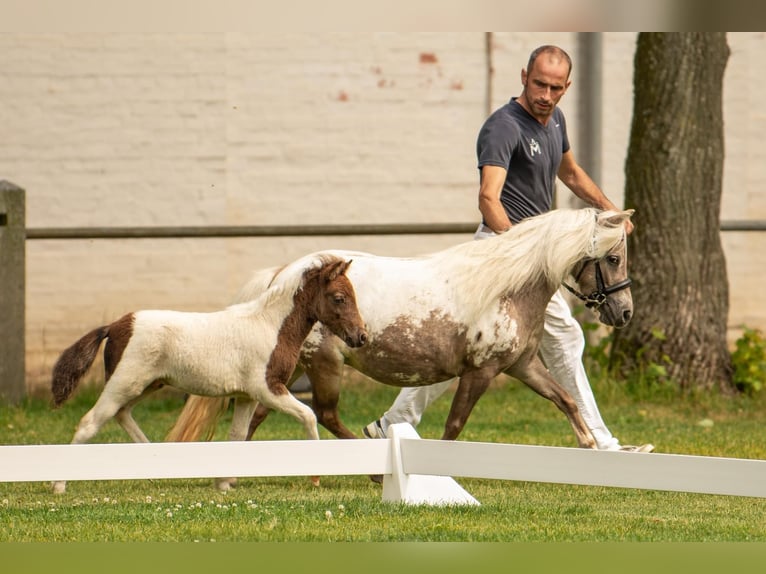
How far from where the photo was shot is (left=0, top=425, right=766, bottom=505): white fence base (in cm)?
479

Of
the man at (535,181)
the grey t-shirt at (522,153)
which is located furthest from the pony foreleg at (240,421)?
the grey t-shirt at (522,153)

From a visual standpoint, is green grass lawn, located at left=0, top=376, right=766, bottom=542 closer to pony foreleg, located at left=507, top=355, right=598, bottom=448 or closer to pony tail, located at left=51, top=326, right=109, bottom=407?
pony foreleg, located at left=507, top=355, right=598, bottom=448

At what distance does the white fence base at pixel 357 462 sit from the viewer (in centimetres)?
479

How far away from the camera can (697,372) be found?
10.0m

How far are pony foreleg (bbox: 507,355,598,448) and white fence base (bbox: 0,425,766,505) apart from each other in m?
1.05

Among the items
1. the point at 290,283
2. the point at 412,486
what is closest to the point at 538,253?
the point at 290,283

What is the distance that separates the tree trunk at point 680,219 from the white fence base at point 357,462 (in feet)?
16.5

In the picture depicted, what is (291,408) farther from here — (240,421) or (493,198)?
(493,198)

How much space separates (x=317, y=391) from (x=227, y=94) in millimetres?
5760

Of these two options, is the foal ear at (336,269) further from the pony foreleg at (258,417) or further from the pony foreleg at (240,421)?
the pony foreleg at (258,417)

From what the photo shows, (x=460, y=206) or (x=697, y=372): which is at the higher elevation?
(x=460, y=206)

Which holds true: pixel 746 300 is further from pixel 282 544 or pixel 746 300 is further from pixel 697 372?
pixel 282 544

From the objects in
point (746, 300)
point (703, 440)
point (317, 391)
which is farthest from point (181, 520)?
point (746, 300)

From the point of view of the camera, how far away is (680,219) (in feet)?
32.9
